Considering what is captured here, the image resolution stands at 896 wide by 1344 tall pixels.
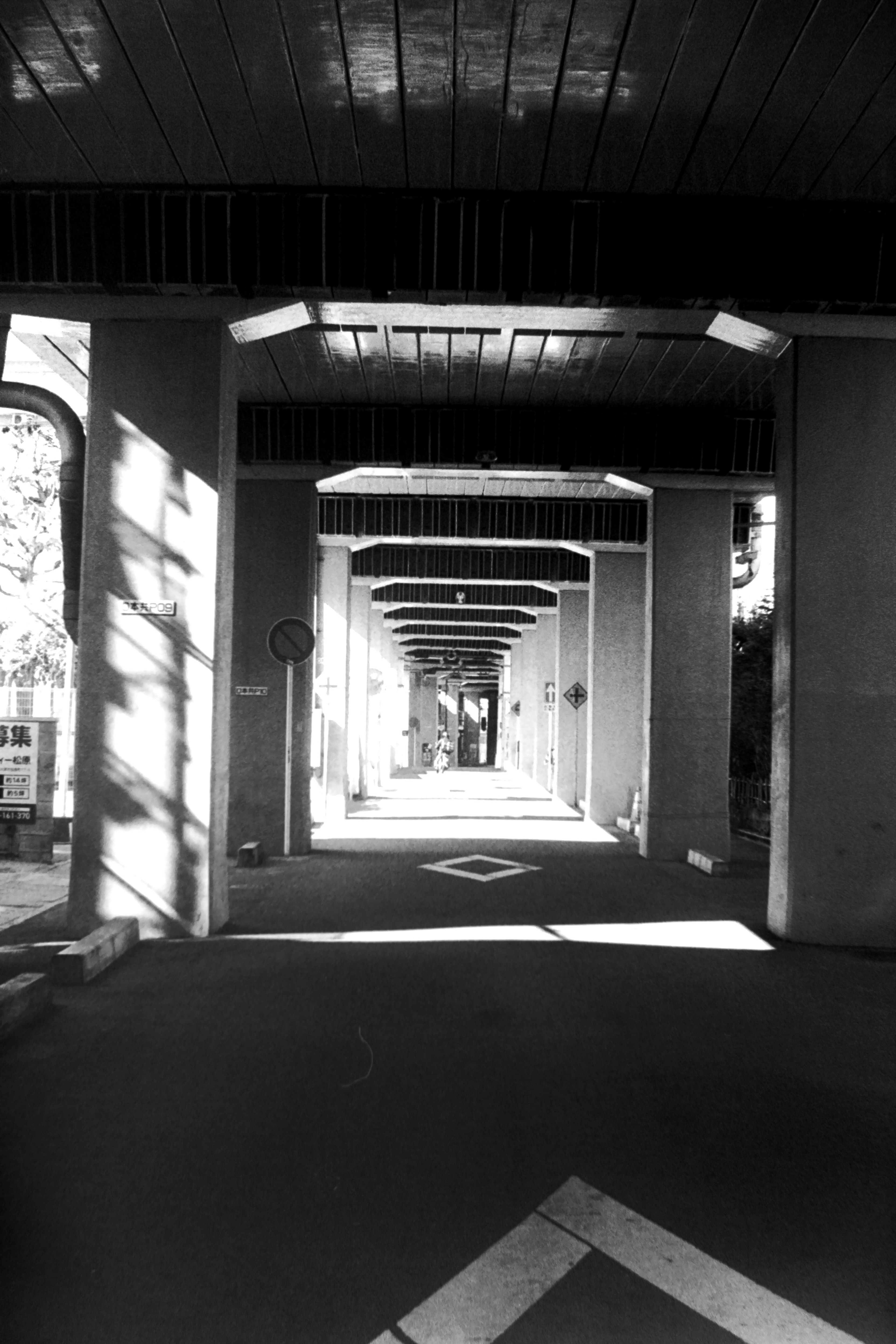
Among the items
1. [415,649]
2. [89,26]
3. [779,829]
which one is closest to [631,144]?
[89,26]

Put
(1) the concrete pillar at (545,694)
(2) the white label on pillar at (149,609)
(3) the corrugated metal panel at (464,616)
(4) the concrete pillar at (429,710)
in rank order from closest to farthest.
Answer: (2) the white label on pillar at (149,609) < (1) the concrete pillar at (545,694) < (3) the corrugated metal panel at (464,616) < (4) the concrete pillar at (429,710)

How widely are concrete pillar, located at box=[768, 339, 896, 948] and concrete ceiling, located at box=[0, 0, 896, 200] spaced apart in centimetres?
183

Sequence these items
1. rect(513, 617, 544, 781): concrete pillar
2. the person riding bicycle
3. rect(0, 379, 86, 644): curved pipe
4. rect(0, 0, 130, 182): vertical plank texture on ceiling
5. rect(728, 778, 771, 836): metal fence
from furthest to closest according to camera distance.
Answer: the person riding bicycle, rect(513, 617, 544, 781): concrete pillar, rect(728, 778, 771, 836): metal fence, rect(0, 379, 86, 644): curved pipe, rect(0, 0, 130, 182): vertical plank texture on ceiling

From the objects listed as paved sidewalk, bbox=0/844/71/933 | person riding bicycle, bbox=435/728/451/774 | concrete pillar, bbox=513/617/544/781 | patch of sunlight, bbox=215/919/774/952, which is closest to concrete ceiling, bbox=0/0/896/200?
patch of sunlight, bbox=215/919/774/952

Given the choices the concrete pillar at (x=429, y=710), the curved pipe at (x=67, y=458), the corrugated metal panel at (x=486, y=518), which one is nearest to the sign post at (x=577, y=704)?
the corrugated metal panel at (x=486, y=518)

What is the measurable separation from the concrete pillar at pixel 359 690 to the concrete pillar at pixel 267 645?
31.1ft

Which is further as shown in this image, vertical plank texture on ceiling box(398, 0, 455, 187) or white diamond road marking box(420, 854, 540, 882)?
white diamond road marking box(420, 854, 540, 882)

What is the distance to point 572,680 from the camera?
26.0 meters

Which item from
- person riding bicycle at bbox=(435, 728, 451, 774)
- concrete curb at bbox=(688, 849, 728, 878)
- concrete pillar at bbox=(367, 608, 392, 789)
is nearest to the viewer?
concrete curb at bbox=(688, 849, 728, 878)

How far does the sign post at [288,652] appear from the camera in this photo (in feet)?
45.6

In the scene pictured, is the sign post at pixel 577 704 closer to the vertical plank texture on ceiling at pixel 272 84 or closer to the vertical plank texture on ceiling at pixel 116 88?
the vertical plank texture on ceiling at pixel 272 84

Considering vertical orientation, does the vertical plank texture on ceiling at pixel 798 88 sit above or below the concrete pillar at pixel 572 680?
above

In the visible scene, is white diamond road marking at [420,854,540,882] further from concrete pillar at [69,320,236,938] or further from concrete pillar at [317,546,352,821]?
concrete pillar at [317,546,352,821]

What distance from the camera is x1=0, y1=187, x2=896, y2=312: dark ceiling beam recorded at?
835 centimetres
